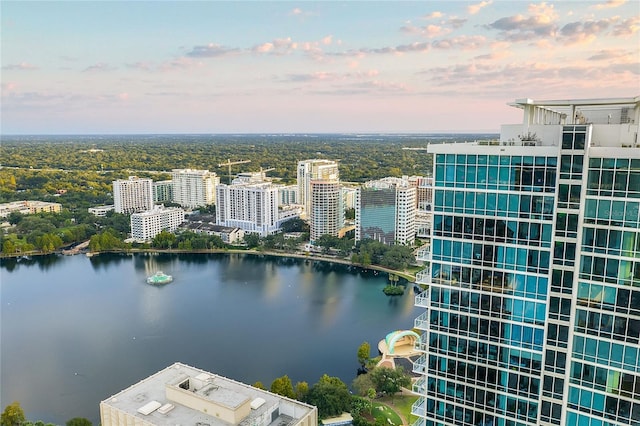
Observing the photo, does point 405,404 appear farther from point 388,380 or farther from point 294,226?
point 294,226

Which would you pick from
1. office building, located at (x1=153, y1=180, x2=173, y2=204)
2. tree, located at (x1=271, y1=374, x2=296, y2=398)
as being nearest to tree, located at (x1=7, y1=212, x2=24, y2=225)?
office building, located at (x1=153, y1=180, x2=173, y2=204)

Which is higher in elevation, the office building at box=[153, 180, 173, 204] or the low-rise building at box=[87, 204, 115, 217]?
the office building at box=[153, 180, 173, 204]

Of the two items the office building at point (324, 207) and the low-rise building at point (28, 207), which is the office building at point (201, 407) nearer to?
the office building at point (324, 207)

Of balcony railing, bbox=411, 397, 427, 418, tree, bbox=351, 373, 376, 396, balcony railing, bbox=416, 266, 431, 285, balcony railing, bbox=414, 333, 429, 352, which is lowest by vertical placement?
tree, bbox=351, 373, 376, 396

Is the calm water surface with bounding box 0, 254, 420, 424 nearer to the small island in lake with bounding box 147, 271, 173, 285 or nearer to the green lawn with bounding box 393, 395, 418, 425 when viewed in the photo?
the small island in lake with bounding box 147, 271, 173, 285

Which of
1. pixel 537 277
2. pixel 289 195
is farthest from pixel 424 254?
pixel 289 195

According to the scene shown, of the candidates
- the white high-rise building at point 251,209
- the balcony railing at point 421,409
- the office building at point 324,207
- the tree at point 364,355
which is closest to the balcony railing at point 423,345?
the balcony railing at point 421,409
